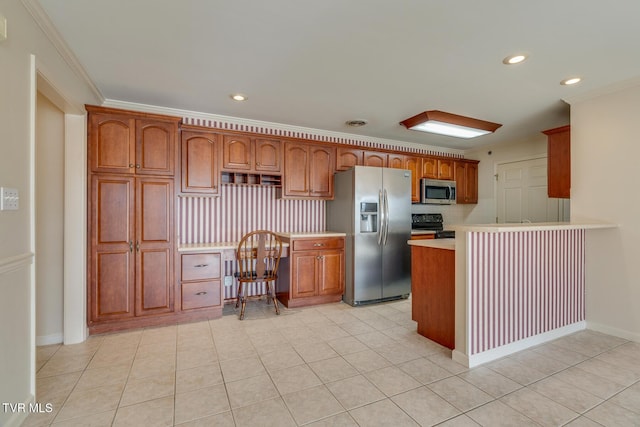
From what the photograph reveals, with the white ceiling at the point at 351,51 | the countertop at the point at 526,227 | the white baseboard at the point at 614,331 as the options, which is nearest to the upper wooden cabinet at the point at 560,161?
the white ceiling at the point at 351,51

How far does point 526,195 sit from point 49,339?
20.8 feet

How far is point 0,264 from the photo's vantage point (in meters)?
1.44

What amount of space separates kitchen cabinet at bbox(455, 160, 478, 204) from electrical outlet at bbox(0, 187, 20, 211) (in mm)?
5616

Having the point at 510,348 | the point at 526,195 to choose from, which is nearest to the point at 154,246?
the point at 510,348

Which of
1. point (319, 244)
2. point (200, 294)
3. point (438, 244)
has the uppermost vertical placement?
point (438, 244)

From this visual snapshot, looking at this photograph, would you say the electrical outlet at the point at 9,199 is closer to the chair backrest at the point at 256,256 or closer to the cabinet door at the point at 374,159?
the chair backrest at the point at 256,256

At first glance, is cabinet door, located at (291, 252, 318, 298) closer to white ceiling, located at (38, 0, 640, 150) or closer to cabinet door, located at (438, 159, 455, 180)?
white ceiling, located at (38, 0, 640, 150)

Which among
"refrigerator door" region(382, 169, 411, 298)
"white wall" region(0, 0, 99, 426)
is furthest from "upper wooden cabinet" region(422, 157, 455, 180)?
"white wall" region(0, 0, 99, 426)

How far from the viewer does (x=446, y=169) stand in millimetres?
5227

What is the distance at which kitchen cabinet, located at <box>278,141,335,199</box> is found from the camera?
396 centimetres

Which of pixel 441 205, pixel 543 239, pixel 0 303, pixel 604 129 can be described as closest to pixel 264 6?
pixel 0 303

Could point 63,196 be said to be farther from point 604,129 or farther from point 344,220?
point 604,129

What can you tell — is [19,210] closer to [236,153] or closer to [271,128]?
[236,153]

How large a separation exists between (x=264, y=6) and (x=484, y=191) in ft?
16.7
